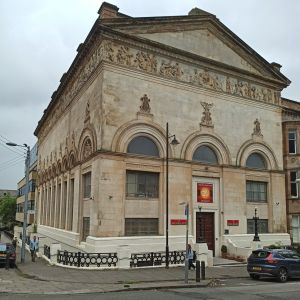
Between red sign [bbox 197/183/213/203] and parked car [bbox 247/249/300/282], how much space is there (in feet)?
29.7

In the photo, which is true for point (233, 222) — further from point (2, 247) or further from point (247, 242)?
point (2, 247)

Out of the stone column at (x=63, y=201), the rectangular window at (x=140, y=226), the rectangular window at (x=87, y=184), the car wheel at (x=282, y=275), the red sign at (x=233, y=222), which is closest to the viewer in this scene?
the car wheel at (x=282, y=275)

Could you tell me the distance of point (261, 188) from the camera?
34.0 meters

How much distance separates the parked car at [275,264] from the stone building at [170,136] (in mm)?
5179

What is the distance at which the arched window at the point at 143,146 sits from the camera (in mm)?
27828

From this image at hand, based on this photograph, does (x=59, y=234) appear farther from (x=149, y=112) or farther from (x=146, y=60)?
(x=146, y=60)

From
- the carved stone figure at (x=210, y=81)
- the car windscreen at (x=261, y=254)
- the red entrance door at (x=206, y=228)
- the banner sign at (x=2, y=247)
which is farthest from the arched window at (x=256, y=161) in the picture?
the banner sign at (x=2, y=247)

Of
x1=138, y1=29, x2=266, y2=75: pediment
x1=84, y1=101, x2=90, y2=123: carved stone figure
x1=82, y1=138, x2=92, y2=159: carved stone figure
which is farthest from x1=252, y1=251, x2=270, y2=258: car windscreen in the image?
x1=138, y1=29, x2=266, y2=75: pediment

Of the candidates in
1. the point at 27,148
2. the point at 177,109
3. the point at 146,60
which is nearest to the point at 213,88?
the point at 177,109

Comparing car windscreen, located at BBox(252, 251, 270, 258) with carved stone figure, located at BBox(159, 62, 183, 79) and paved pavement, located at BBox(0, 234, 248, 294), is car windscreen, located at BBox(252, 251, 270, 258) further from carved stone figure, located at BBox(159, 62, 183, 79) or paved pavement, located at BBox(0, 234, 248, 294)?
carved stone figure, located at BBox(159, 62, 183, 79)

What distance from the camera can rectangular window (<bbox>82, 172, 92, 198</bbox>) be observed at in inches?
1168

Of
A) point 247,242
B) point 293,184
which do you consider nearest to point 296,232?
point 293,184

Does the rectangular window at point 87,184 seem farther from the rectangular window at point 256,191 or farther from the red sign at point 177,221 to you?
the rectangular window at point 256,191

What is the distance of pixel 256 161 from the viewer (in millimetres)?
34188
